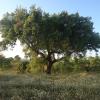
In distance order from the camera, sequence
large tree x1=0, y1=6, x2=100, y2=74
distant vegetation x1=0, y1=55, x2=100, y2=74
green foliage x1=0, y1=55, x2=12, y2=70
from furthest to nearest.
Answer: green foliage x1=0, y1=55, x2=12, y2=70 → distant vegetation x1=0, y1=55, x2=100, y2=74 → large tree x1=0, y1=6, x2=100, y2=74

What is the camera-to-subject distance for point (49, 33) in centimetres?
3916

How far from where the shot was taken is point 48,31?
39.2 meters

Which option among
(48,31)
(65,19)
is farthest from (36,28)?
(65,19)

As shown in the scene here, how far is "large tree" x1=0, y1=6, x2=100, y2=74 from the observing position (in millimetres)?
39344

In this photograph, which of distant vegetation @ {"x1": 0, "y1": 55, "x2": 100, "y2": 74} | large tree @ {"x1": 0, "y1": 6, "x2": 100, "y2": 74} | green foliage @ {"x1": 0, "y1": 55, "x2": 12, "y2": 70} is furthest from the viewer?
green foliage @ {"x1": 0, "y1": 55, "x2": 12, "y2": 70}

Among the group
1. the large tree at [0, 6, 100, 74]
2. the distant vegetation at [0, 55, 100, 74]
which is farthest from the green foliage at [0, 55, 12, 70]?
the large tree at [0, 6, 100, 74]

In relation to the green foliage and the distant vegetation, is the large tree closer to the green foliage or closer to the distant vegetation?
the distant vegetation

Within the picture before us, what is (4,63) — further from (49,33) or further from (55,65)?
(49,33)

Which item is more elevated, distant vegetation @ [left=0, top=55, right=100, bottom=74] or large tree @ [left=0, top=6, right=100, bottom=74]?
large tree @ [left=0, top=6, right=100, bottom=74]

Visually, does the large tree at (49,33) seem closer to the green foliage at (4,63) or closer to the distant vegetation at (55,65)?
the distant vegetation at (55,65)

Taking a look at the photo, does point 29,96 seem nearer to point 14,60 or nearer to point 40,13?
point 40,13

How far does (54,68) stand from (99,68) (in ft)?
21.2

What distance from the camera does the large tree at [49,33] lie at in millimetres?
39344

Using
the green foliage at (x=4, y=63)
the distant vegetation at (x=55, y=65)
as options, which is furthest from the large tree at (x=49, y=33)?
the green foliage at (x=4, y=63)
